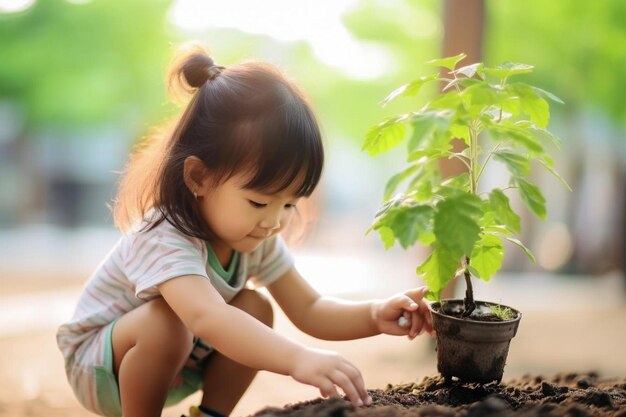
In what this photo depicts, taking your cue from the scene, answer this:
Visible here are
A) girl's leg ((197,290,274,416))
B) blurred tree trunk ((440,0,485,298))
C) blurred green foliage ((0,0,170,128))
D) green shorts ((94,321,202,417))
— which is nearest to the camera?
green shorts ((94,321,202,417))

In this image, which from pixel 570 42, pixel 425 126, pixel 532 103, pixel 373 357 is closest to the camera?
pixel 425 126

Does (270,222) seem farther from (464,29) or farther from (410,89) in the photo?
(464,29)

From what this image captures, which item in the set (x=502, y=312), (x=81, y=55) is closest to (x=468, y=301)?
(x=502, y=312)

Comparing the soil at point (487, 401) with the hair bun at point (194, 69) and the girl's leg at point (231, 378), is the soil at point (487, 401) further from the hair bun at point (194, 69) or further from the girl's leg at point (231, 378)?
the hair bun at point (194, 69)

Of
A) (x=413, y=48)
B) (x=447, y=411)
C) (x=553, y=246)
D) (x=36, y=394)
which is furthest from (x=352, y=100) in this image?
(x=447, y=411)

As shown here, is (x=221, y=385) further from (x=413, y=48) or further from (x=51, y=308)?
(x=413, y=48)

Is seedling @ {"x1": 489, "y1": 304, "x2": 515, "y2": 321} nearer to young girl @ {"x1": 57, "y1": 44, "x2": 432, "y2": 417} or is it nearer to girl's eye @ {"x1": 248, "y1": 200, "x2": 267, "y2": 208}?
young girl @ {"x1": 57, "y1": 44, "x2": 432, "y2": 417}

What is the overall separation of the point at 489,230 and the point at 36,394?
2.42m

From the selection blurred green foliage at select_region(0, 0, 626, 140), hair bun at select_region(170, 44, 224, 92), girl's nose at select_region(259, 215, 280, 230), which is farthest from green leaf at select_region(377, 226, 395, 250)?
blurred green foliage at select_region(0, 0, 626, 140)

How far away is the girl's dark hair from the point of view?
1.78 meters

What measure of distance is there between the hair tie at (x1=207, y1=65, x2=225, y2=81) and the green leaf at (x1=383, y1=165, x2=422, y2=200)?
690 millimetres

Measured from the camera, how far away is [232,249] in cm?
211

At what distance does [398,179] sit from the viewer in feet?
4.85

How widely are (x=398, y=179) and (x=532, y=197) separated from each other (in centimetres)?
30
